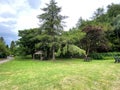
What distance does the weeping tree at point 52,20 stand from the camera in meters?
27.4

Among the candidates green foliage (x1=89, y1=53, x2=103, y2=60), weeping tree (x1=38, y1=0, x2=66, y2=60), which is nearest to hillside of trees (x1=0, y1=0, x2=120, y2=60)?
weeping tree (x1=38, y1=0, x2=66, y2=60)

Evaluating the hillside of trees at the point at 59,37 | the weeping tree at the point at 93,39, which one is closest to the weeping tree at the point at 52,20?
the hillside of trees at the point at 59,37

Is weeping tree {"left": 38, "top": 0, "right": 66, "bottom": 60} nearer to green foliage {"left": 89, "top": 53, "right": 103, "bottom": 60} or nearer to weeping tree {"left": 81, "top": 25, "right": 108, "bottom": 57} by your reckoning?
weeping tree {"left": 81, "top": 25, "right": 108, "bottom": 57}

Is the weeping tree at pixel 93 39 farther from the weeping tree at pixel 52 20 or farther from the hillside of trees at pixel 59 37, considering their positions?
the weeping tree at pixel 52 20

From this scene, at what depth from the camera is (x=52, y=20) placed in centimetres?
2781

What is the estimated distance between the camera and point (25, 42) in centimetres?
3388

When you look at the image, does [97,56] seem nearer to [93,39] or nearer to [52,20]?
[93,39]

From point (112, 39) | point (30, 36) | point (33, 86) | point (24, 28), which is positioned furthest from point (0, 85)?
point (112, 39)

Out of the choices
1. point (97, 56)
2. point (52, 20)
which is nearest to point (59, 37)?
point (52, 20)

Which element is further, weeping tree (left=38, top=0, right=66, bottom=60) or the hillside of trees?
weeping tree (left=38, top=0, right=66, bottom=60)

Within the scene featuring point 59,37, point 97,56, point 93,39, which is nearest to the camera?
point 59,37

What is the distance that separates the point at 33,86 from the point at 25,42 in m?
26.0

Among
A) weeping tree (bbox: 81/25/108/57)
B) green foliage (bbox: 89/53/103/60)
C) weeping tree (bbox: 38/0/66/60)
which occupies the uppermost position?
weeping tree (bbox: 38/0/66/60)

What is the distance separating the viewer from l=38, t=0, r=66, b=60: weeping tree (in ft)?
90.0
